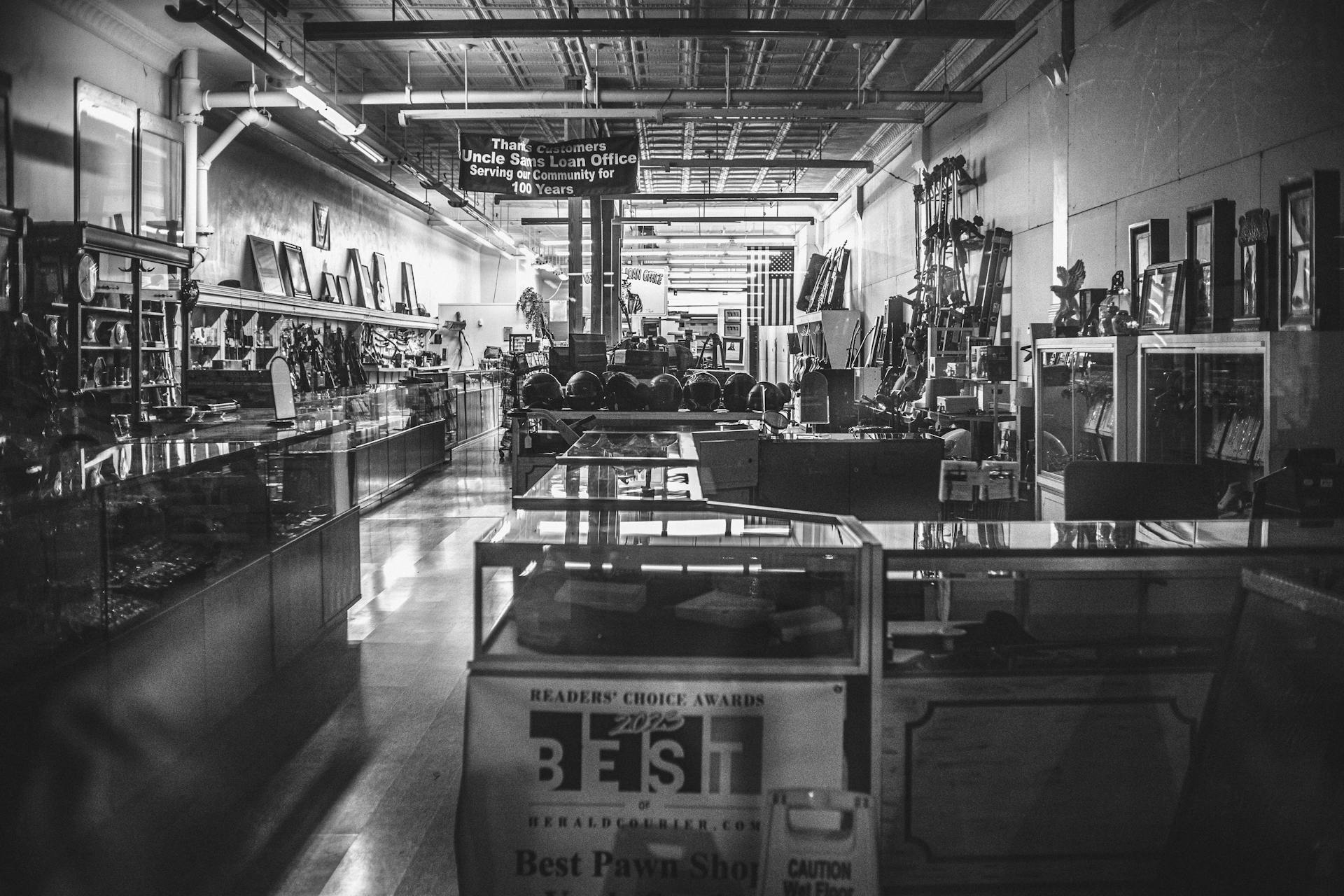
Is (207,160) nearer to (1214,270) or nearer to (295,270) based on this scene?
(295,270)

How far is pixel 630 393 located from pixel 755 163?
26.0ft

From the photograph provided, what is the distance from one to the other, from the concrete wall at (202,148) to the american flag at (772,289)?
732cm

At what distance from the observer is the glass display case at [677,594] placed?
2.36 m

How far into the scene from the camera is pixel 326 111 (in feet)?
27.3

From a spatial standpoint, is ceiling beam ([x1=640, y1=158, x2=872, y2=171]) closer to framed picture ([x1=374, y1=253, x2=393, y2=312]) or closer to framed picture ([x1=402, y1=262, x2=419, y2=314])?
framed picture ([x1=374, y1=253, x2=393, y2=312])

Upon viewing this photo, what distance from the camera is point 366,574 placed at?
7.34 metres

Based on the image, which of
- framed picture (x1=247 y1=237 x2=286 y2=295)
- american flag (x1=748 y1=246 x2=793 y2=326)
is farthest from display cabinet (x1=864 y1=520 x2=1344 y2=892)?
american flag (x1=748 y1=246 x2=793 y2=326)

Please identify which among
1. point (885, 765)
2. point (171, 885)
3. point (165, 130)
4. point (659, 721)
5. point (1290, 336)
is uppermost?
point (165, 130)

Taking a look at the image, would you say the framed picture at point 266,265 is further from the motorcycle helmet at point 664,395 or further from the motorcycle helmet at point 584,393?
the motorcycle helmet at point 664,395

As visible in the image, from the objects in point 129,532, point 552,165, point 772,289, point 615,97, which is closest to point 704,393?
point 552,165

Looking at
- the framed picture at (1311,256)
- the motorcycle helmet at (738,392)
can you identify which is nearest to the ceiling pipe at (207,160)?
the motorcycle helmet at (738,392)

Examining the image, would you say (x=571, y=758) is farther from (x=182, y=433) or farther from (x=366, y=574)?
(x=366, y=574)

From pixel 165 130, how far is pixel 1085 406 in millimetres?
8025

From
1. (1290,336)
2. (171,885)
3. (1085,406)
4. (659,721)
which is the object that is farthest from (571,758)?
(1085,406)
